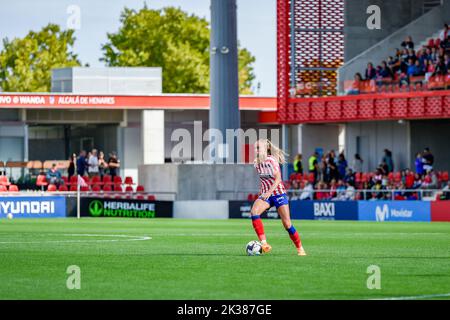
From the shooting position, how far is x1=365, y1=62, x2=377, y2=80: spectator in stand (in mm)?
50703

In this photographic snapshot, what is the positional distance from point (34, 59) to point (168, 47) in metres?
12.0

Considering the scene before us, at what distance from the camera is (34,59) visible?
9769 centimetres

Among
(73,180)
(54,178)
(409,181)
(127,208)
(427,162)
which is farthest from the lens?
(54,178)

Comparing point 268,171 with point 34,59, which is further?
point 34,59

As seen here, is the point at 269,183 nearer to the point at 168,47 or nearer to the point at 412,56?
the point at 412,56

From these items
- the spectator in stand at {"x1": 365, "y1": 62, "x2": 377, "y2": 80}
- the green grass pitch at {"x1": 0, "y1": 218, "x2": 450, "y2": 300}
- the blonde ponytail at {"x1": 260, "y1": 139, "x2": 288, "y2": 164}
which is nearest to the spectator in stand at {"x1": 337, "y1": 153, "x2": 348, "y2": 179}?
the spectator in stand at {"x1": 365, "y1": 62, "x2": 377, "y2": 80}

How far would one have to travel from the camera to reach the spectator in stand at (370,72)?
5070 cm

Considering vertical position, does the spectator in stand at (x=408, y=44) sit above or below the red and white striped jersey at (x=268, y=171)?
above

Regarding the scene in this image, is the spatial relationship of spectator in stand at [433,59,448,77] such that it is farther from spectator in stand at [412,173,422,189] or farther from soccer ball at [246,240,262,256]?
soccer ball at [246,240,262,256]

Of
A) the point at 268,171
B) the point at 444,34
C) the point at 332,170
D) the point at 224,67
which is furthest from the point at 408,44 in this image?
the point at 268,171

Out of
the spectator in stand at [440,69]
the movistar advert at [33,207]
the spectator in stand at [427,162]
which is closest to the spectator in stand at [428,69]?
the spectator in stand at [440,69]

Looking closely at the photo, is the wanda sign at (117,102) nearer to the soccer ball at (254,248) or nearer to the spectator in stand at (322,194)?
the spectator in stand at (322,194)

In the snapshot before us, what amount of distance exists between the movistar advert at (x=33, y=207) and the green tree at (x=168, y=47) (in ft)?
187

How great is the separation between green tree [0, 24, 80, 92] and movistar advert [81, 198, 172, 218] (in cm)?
5221
